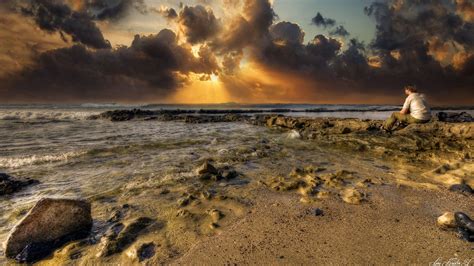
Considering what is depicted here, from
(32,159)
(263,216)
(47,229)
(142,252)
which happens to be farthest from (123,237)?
(32,159)

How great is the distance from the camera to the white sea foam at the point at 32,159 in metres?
7.94

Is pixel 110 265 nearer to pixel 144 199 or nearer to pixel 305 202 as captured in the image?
pixel 144 199

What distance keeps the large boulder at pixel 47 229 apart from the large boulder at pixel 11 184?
8.46 ft

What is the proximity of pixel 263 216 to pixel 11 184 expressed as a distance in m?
5.35

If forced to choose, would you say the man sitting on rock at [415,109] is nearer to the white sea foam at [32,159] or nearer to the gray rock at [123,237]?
the gray rock at [123,237]

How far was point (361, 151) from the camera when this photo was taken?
31.1 ft

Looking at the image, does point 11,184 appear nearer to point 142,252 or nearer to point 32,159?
point 32,159

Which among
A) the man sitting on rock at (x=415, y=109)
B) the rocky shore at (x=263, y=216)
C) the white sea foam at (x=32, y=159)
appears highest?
the man sitting on rock at (x=415, y=109)

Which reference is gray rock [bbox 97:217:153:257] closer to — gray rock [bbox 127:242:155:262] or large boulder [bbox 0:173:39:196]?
gray rock [bbox 127:242:155:262]

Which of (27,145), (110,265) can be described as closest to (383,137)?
(110,265)

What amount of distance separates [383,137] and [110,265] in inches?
410

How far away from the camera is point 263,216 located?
13.7 feet
